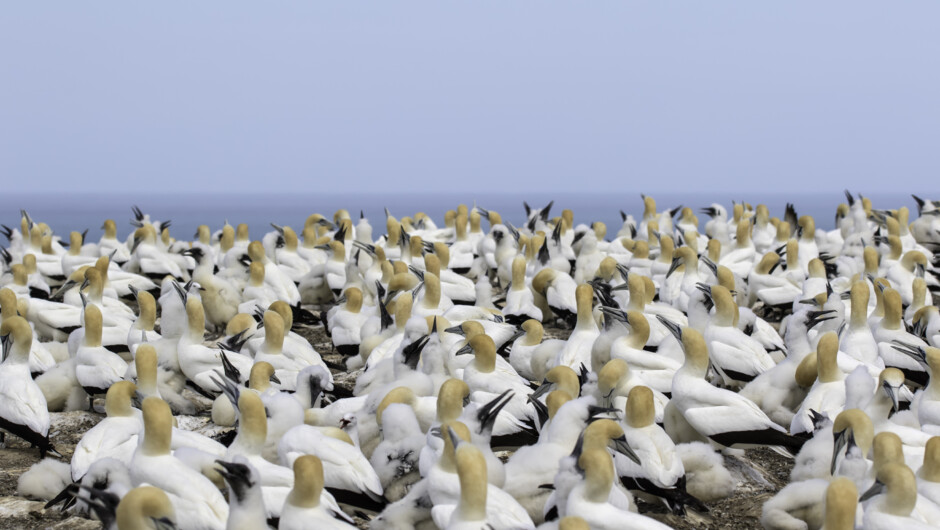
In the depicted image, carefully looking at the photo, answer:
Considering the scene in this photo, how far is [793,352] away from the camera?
7355 mm

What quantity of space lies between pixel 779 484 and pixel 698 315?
7.51 ft

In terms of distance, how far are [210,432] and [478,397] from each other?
1.88m

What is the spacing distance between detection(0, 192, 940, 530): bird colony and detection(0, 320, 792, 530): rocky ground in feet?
0.21

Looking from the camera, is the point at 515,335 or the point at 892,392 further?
the point at 515,335

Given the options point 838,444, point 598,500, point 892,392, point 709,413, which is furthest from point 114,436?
point 892,392

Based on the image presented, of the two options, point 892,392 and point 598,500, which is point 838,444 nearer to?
point 892,392

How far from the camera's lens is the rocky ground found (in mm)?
5426

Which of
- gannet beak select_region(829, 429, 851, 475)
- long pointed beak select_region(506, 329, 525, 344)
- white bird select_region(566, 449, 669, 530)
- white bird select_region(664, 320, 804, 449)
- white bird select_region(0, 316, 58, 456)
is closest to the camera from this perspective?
white bird select_region(566, 449, 669, 530)

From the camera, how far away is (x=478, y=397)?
649 centimetres

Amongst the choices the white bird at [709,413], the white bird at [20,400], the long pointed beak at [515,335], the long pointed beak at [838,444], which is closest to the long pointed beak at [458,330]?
the long pointed beak at [515,335]

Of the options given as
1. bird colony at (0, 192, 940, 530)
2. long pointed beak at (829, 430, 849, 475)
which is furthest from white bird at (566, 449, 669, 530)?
long pointed beak at (829, 430, 849, 475)

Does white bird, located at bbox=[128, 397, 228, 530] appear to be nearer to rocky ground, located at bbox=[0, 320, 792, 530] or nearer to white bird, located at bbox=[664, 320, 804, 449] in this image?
rocky ground, located at bbox=[0, 320, 792, 530]

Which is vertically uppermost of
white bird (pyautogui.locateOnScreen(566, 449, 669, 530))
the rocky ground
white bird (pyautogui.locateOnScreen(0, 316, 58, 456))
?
white bird (pyautogui.locateOnScreen(566, 449, 669, 530))

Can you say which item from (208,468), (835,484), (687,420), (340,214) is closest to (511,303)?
(687,420)
